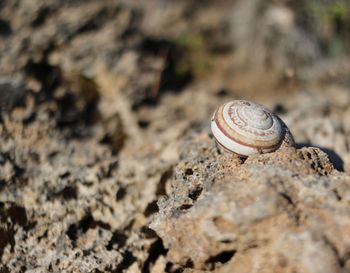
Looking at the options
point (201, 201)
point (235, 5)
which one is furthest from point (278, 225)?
point (235, 5)

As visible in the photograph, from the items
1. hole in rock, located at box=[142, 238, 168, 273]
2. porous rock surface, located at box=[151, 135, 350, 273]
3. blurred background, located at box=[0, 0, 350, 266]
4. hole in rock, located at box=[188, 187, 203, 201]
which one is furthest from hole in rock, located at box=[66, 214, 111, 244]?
hole in rock, located at box=[188, 187, 203, 201]

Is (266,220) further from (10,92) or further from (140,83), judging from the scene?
(140,83)

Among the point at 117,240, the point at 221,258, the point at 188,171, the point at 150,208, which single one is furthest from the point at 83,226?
the point at 221,258

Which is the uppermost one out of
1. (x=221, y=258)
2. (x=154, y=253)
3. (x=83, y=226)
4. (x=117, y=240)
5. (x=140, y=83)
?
(x=221, y=258)

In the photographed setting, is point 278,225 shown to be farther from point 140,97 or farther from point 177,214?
point 140,97

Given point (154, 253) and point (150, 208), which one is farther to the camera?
point (150, 208)

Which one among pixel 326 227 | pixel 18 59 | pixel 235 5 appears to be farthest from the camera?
pixel 235 5
